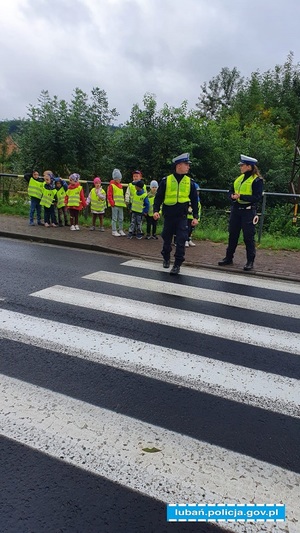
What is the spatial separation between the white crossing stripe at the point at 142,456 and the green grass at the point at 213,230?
8035 mm

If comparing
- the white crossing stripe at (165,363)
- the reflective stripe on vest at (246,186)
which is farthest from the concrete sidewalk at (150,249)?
the white crossing stripe at (165,363)

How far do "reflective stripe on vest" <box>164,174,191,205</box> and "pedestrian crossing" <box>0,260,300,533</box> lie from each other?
2.47 metres

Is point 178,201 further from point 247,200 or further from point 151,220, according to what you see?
point 151,220

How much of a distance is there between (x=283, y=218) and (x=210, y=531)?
11175 millimetres

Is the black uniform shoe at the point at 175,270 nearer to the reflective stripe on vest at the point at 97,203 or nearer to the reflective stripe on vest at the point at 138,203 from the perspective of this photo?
the reflective stripe on vest at the point at 138,203

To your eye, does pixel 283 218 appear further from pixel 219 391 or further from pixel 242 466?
pixel 242 466

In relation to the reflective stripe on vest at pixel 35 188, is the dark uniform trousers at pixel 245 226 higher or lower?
lower

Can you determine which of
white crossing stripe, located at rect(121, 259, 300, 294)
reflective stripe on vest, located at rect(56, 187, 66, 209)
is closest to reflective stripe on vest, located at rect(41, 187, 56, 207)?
reflective stripe on vest, located at rect(56, 187, 66, 209)

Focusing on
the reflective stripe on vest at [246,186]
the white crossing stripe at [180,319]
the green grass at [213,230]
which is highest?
the reflective stripe on vest at [246,186]

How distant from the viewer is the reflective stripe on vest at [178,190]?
7.21 m

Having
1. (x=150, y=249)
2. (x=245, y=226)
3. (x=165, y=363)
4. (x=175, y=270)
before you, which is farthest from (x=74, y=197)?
(x=165, y=363)

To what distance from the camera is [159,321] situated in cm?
504

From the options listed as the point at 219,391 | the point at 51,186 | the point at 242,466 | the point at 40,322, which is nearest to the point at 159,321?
the point at 40,322

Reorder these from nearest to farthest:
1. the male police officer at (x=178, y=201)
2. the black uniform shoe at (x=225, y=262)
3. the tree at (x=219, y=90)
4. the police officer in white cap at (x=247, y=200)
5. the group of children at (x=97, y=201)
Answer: the male police officer at (x=178, y=201) → the police officer in white cap at (x=247, y=200) → the black uniform shoe at (x=225, y=262) → the group of children at (x=97, y=201) → the tree at (x=219, y=90)
